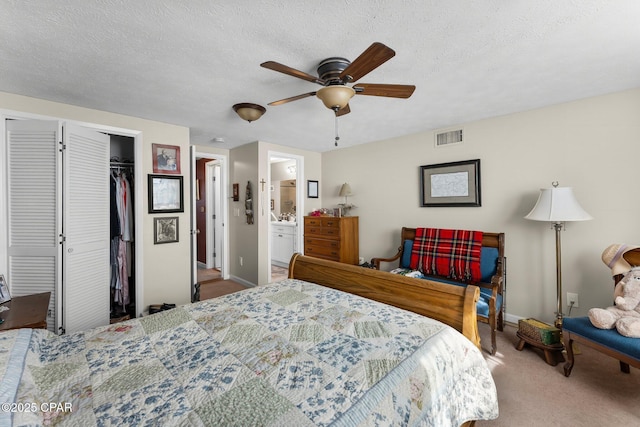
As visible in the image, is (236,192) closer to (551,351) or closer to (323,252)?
(323,252)

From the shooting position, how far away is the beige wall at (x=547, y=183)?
2.42 meters

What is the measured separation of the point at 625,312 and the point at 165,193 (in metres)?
4.28

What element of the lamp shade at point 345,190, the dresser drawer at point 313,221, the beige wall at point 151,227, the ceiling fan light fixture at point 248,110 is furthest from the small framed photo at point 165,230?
the lamp shade at point 345,190

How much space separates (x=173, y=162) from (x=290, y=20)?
247 cm

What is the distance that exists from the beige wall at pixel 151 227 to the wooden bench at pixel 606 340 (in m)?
3.79

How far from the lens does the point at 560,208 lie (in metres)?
2.39

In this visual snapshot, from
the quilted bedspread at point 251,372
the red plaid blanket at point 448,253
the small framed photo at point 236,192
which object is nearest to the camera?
the quilted bedspread at point 251,372

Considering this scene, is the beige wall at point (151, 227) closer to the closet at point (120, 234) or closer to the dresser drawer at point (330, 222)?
the closet at point (120, 234)

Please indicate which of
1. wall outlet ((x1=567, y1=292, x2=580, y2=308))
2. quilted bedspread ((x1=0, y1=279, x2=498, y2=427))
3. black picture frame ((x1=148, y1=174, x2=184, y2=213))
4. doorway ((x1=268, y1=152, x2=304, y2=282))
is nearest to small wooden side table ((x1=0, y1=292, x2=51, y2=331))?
quilted bedspread ((x1=0, y1=279, x2=498, y2=427))

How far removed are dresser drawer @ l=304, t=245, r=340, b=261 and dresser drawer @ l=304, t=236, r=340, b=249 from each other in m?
0.03

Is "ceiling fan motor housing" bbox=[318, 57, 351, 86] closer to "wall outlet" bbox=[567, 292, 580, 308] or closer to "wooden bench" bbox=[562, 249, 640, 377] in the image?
"wooden bench" bbox=[562, 249, 640, 377]

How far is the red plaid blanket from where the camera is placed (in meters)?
2.93

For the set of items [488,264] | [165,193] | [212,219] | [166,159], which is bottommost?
[488,264]

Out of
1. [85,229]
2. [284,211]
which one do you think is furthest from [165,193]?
[284,211]
